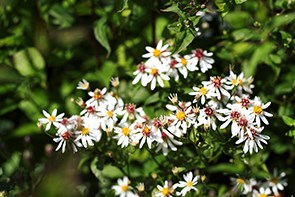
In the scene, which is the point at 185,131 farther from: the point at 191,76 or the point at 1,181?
the point at 1,181

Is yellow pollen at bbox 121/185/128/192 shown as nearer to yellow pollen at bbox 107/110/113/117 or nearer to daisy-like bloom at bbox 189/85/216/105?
yellow pollen at bbox 107/110/113/117

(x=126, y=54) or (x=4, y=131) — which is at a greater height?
(x=126, y=54)

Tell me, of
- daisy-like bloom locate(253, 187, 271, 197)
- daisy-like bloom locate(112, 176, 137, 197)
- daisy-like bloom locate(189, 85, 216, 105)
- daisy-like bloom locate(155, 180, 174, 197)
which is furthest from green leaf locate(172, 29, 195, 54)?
daisy-like bloom locate(253, 187, 271, 197)

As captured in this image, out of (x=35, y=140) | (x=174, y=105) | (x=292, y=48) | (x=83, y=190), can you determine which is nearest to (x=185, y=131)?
(x=174, y=105)

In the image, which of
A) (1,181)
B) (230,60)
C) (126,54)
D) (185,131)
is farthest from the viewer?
(126,54)

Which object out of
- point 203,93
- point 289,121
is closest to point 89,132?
point 203,93

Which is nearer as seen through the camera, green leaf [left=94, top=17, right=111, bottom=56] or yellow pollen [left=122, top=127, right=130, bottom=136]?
yellow pollen [left=122, top=127, right=130, bottom=136]

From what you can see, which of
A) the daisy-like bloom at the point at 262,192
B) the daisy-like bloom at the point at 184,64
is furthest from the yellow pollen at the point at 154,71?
the daisy-like bloom at the point at 262,192

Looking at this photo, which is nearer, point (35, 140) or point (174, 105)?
point (174, 105)
